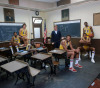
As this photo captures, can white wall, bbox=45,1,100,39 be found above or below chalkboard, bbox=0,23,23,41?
above

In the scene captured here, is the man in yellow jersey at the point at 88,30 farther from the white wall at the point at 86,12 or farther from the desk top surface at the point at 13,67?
the desk top surface at the point at 13,67

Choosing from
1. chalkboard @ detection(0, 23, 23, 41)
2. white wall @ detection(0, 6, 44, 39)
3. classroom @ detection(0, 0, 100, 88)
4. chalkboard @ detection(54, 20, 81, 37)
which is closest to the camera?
classroom @ detection(0, 0, 100, 88)

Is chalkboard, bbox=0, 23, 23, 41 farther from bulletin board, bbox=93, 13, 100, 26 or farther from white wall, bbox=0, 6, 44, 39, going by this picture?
bulletin board, bbox=93, 13, 100, 26

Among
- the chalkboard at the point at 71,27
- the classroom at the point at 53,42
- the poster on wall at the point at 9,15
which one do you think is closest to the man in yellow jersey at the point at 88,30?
the classroom at the point at 53,42

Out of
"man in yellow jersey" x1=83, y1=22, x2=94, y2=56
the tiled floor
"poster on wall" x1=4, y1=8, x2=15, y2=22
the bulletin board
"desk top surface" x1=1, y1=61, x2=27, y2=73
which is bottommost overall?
the tiled floor

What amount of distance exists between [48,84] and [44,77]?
0.41 meters

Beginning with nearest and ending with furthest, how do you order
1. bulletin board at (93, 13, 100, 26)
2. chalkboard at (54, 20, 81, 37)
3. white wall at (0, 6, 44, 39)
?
bulletin board at (93, 13, 100, 26)
chalkboard at (54, 20, 81, 37)
white wall at (0, 6, 44, 39)

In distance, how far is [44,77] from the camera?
3.01 meters

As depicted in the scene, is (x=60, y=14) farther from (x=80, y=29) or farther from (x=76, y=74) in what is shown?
(x=76, y=74)

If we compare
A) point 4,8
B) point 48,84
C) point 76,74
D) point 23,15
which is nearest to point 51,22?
point 23,15

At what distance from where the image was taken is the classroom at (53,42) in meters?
2.89

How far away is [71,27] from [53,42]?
1961 mm

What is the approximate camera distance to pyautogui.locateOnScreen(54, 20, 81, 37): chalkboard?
5719 mm

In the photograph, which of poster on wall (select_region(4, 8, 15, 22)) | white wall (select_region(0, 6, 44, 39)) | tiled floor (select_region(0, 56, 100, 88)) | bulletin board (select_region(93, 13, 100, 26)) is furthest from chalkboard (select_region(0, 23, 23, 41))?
bulletin board (select_region(93, 13, 100, 26))
